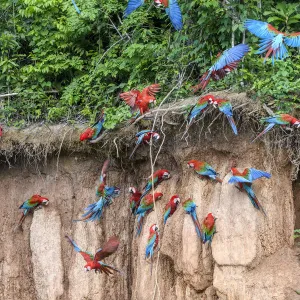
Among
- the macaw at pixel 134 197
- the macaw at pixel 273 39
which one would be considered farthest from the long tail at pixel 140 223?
the macaw at pixel 273 39

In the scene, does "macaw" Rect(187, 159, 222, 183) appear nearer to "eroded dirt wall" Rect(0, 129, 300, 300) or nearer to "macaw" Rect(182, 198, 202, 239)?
"eroded dirt wall" Rect(0, 129, 300, 300)

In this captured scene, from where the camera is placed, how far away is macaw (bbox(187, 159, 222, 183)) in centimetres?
608

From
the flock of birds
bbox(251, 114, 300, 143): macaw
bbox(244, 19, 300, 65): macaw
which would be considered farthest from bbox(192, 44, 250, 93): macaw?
bbox(251, 114, 300, 143): macaw

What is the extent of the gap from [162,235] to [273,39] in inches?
76.5

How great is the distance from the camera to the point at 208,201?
241 inches

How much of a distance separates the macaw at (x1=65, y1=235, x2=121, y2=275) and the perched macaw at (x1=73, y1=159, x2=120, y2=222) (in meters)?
0.39

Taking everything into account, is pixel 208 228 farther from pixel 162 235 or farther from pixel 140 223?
pixel 140 223

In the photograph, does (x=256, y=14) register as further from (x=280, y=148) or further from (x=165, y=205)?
(x=165, y=205)

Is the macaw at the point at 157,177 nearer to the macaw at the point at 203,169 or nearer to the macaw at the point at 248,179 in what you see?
the macaw at the point at 203,169

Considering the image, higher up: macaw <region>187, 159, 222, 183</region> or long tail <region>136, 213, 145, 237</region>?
macaw <region>187, 159, 222, 183</region>

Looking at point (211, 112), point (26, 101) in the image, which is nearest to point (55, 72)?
point (26, 101)

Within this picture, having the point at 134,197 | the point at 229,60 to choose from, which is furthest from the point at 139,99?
the point at 134,197

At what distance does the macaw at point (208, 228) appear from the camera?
19.2ft

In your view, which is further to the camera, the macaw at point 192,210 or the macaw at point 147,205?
the macaw at point 147,205
